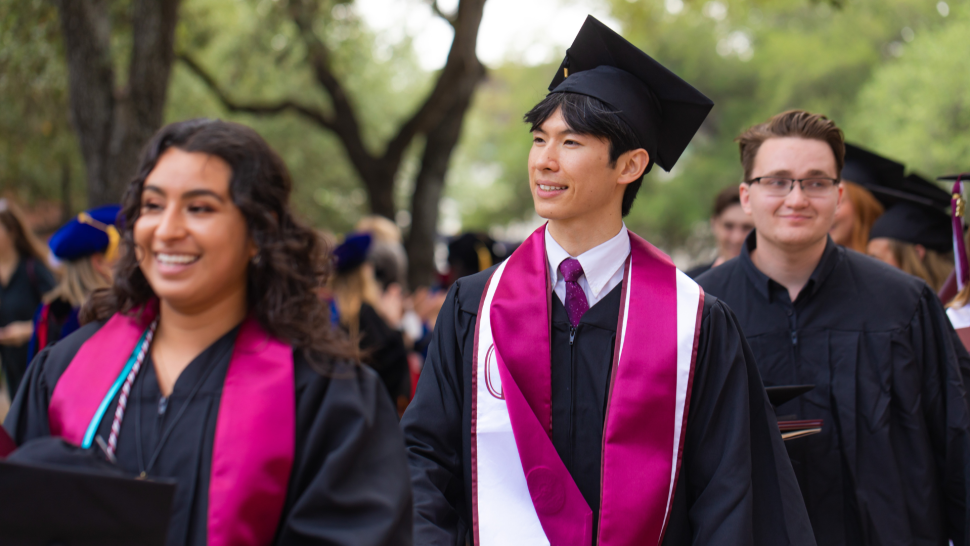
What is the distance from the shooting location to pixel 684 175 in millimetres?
24141

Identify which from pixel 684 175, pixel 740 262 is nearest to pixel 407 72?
pixel 684 175

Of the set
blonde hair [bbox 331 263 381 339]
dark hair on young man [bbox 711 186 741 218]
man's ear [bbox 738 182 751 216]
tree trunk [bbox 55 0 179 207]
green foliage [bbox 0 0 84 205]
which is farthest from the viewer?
green foliage [bbox 0 0 84 205]

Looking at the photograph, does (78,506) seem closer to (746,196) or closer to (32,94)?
(746,196)

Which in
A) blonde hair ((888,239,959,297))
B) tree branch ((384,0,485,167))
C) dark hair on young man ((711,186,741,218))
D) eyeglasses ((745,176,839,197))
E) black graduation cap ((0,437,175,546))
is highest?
tree branch ((384,0,485,167))

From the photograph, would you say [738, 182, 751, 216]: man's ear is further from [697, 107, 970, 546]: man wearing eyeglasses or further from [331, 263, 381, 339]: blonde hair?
[331, 263, 381, 339]: blonde hair

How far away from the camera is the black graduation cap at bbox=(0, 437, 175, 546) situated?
162 cm

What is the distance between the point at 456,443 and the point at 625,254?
2.73 ft

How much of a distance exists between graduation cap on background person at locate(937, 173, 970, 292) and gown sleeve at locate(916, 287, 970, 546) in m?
0.88

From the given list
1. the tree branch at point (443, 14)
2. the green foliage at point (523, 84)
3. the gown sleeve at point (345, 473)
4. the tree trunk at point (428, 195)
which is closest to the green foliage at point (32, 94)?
the green foliage at point (523, 84)

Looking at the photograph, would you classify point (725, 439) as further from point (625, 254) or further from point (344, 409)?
point (344, 409)

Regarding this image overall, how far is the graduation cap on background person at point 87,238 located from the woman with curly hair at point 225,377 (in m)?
2.24

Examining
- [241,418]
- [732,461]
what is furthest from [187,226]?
[732,461]

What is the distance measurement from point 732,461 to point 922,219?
308cm

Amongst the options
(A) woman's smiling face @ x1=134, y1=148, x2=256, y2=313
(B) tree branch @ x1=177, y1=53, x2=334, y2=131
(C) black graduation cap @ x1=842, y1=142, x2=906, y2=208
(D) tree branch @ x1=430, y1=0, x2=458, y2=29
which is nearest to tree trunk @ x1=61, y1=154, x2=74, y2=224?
(B) tree branch @ x1=177, y1=53, x2=334, y2=131
